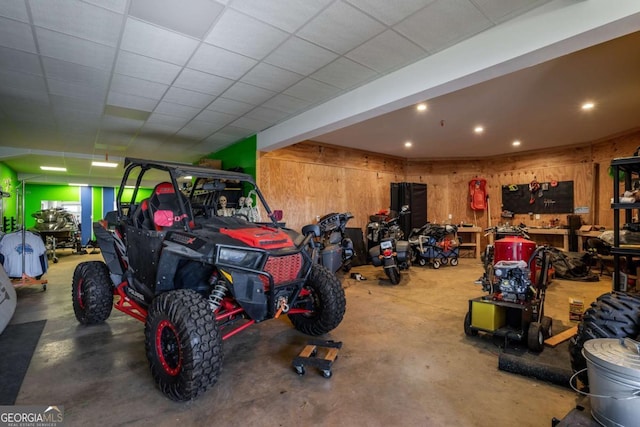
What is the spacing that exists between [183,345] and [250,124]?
462cm

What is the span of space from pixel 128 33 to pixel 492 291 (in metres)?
4.46

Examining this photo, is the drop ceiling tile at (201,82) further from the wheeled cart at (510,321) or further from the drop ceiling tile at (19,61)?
the wheeled cart at (510,321)

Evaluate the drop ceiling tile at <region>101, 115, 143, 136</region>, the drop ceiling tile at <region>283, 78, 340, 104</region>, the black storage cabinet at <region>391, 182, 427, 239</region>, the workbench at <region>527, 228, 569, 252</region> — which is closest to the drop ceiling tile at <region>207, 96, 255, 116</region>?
the drop ceiling tile at <region>283, 78, 340, 104</region>

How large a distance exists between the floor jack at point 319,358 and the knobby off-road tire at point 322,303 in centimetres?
29

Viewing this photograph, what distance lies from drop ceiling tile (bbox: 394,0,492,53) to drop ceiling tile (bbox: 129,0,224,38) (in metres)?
1.66

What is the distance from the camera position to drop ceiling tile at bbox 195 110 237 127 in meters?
5.19

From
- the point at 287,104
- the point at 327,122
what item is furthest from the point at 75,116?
the point at 327,122

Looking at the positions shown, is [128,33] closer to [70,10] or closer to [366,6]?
[70,10]

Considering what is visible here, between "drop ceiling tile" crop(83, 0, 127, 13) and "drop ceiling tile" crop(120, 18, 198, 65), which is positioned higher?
"drop ceiling tile" crop(120, 18, 198, 65)

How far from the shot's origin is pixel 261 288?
224cm

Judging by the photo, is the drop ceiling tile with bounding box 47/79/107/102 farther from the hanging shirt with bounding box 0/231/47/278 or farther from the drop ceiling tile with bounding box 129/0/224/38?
the hanging shirt with bounding box 0/231/47/278

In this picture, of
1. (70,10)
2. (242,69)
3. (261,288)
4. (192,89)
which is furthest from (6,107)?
(261,288)

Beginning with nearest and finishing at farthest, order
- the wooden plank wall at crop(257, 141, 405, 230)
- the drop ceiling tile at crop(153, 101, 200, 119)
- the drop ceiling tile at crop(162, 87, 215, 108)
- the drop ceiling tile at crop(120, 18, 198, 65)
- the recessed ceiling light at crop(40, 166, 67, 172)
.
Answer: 1. the drop ceiling tile at crop(120, 18, 198, 65)
2. the drop ceiling tile at crop(162, 87, 215, 108)
3. the drop ceiling tile at crop(153, 101, 200, 119)
4. the wooden plank wall at crop(257, 141, 405, 230)
5. the recessed ceiling light at crop(40, 166, 67, 172)

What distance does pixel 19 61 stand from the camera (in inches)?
132
